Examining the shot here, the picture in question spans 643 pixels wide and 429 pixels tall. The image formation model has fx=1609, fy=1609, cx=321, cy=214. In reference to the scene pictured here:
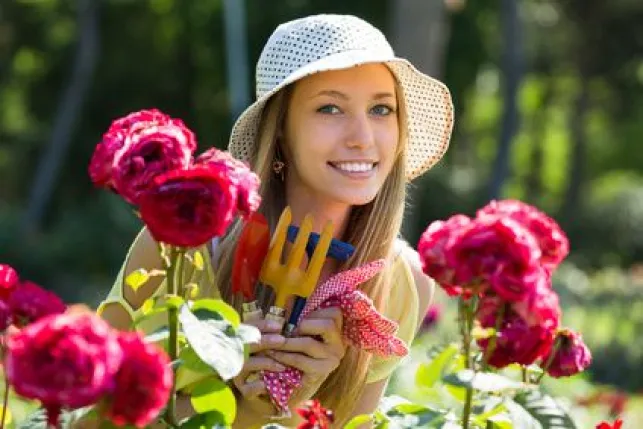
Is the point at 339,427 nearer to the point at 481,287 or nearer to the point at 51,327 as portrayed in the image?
the point at 481,287

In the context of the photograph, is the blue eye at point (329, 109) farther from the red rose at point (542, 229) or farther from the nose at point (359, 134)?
the red rose at point (542, 229)

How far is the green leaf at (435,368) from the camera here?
106 inches

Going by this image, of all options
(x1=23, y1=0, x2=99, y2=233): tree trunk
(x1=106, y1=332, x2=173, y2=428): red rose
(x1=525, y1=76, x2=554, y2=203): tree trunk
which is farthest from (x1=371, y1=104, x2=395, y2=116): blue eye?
(x1=525, y1=76, x2=554, y2=203): tree trunk

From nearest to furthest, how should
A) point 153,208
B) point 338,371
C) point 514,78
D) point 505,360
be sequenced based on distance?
point 153,208
point 505,360
point 338,371
point 514,78

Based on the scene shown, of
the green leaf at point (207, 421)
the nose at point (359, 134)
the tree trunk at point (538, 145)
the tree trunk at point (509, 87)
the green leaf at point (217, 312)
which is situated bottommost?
the tree trunk at point (538, 145)

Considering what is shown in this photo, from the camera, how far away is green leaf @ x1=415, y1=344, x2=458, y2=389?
269 centimetres

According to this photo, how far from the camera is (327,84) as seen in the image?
3045 mm

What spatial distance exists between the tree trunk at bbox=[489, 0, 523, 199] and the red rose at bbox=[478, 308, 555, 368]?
1879 cm

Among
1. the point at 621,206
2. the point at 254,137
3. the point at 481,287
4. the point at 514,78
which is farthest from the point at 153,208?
the point at 621,206

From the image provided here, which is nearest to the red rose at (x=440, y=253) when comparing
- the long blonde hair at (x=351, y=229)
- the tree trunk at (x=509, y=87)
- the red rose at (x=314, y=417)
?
the red rose at (x=314, y=417)

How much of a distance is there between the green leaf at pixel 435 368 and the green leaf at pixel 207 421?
596mm

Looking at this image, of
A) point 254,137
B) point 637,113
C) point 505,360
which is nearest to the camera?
point 505,360

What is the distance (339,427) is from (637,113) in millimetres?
31815

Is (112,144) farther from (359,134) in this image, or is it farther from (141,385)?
(359,134)
